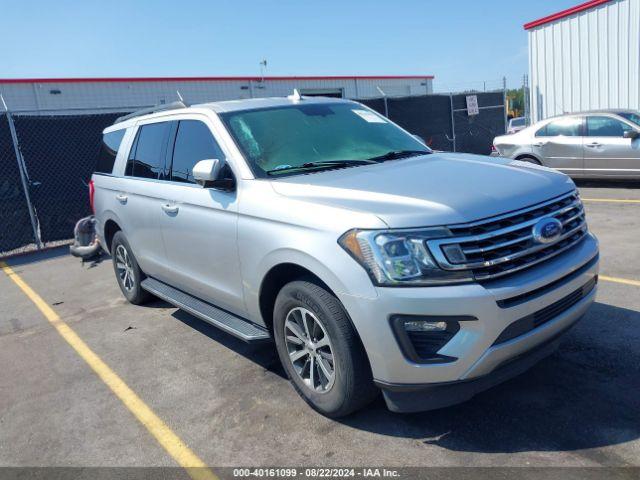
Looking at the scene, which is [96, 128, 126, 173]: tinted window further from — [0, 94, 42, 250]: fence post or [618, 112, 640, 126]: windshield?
[618, 112, 640, 126]: windshield

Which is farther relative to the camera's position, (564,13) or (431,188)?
(564,13)

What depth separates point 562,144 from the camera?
11.4 meters

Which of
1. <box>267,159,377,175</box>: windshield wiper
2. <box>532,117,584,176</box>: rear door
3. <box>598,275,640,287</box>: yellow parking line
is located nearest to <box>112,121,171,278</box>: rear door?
<box>267,159,377,175</box>: windshield wiper

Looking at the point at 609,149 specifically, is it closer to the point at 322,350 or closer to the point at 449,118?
the point at 449,118

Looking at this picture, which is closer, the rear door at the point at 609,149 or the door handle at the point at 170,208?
the door handle at the point at 170,208

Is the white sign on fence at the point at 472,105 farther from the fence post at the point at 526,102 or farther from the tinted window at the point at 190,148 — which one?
the tinted window at the point at 190,148

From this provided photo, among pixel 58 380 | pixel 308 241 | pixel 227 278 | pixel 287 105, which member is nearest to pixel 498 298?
pixel 308 241

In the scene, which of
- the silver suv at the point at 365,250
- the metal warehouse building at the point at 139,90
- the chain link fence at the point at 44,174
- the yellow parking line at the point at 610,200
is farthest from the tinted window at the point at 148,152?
the metal warehouse building at the point at 139,90

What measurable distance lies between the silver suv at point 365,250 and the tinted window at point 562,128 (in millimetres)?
7933

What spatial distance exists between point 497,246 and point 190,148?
2.65 m

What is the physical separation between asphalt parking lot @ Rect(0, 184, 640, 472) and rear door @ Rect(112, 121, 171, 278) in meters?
0.75

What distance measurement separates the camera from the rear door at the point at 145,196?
16.3 feet

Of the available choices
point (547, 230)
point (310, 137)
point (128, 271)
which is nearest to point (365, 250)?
point (547, 230)

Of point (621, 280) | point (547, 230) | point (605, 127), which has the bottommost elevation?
point (621, 280)
